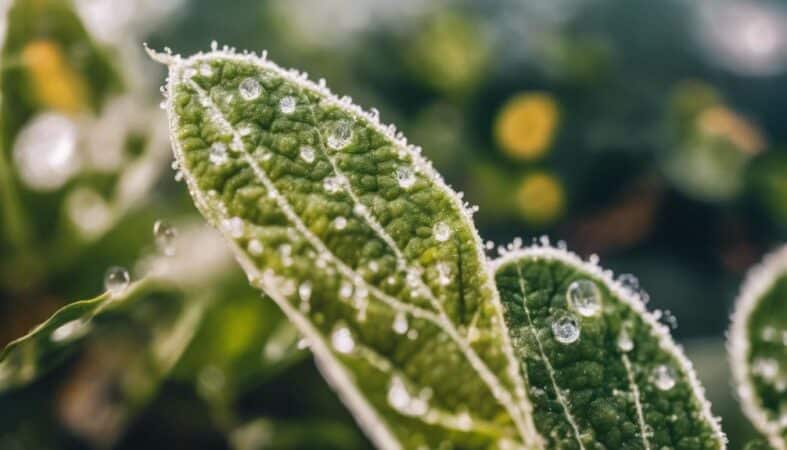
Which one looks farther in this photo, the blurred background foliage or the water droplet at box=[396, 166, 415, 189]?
the blurred background foliage

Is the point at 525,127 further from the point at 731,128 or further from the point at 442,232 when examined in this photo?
the point at 442,232

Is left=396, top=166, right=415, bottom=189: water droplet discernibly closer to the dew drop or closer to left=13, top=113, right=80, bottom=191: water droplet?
the dew drop

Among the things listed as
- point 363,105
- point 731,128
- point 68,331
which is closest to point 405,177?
point 68,331

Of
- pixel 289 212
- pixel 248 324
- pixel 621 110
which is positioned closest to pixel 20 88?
pixel 248 324

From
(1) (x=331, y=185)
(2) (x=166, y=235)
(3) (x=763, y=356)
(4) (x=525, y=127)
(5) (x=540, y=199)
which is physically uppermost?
(4) (x=525, y=127)

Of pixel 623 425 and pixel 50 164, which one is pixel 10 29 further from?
pixel 623 425

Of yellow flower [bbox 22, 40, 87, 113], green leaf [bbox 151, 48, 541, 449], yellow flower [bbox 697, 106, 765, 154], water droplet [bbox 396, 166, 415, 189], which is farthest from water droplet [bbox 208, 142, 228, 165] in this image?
yellow flower [bbox 697, 106, 765, 154]
